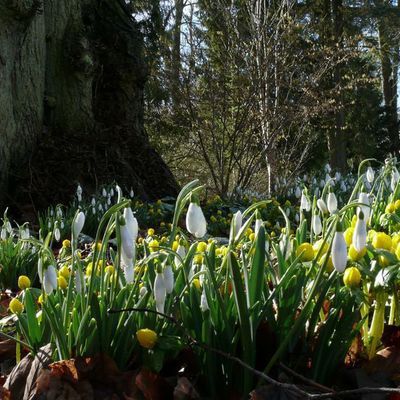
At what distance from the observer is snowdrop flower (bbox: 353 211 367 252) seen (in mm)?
1257

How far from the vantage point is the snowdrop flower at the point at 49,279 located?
1450 mm

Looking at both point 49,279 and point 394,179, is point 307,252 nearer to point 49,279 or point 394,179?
point 49,279

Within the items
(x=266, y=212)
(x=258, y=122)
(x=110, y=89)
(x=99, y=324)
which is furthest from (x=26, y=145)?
(x=99, y=324)

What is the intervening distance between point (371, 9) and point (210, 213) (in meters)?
11.1

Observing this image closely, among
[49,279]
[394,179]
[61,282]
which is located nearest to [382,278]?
[49,279]

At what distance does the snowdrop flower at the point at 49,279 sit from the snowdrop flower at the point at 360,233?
0.77 metres

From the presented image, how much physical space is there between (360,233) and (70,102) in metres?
6.25

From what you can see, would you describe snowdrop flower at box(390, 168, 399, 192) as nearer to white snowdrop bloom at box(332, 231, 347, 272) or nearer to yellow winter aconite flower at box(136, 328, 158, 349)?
white snowdrop bloom at box(332, 231, 347, 272)

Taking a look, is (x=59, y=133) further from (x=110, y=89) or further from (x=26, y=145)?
(x=110, y=89)

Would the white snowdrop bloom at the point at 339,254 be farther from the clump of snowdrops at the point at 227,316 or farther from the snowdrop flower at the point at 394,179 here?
the snowdrop flower at the point at 394,179

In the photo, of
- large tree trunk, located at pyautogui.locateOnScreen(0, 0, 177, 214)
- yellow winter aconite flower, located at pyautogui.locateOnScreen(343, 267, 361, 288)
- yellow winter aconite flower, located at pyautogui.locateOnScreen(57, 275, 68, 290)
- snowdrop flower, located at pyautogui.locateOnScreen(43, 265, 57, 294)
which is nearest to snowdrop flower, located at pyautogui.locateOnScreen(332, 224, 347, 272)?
yellow winter aconite flower, located at pyautogui.locateOnScreen(343, 267, 361, 288)

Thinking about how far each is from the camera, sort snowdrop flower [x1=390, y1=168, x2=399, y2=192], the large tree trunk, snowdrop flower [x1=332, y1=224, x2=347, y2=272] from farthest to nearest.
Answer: the large tree trunk
snowdrop flower [x1=390, y1=168, x2=399, y2=192]
snowdrop flower [x1=332, y1=224, x2=347, y2=272]

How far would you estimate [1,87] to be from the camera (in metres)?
5.83

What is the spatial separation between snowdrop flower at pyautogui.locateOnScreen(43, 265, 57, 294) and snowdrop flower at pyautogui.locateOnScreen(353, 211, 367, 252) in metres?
0.77
